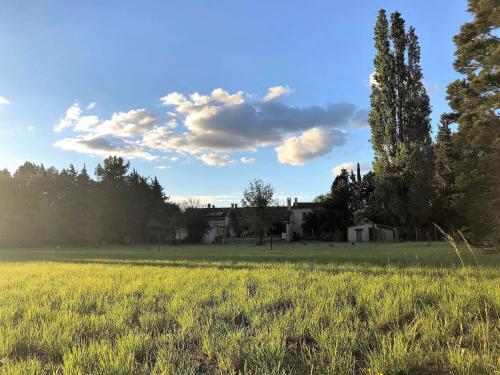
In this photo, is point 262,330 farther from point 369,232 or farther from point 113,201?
point 113,201

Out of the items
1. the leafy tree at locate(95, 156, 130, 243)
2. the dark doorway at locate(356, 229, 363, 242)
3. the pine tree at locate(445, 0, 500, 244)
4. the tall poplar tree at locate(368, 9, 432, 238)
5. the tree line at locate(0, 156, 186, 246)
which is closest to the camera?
the pine tree at locate(445, 0, 500, 244)

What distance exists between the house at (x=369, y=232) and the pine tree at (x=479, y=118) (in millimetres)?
42744

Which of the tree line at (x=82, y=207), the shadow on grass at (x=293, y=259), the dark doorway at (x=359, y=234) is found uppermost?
the tree line at (x=82, y=207)

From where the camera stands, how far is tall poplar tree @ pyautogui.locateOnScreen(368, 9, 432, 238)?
45812mm

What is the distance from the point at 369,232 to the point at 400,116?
1893 cm

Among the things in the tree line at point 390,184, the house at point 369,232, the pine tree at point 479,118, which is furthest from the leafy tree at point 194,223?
the pine tree at point 479,118

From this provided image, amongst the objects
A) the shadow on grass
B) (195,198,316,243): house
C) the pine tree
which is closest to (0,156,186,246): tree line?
(195,198,316,243): house

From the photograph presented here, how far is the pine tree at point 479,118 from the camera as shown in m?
15.5

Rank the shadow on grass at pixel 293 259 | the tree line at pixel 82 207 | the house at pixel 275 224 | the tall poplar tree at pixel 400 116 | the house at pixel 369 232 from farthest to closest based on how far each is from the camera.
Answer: the house at pixel 275 224
the house at pixel 369 232
the tree line at pixel 82 207
the tall poplar tree at pixel 400 116
the shadow on grass at pixel 293 259

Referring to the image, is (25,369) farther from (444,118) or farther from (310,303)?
(444,118)

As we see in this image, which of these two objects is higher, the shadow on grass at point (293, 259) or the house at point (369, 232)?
the house at point (369, 232)

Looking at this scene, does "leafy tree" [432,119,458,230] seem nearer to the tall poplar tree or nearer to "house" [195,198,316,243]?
the tall poplar tree

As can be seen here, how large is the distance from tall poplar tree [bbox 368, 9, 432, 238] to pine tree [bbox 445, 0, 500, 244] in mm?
28761

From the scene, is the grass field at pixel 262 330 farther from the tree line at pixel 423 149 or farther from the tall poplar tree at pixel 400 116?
the tall poplar tree at pixel 400 116
